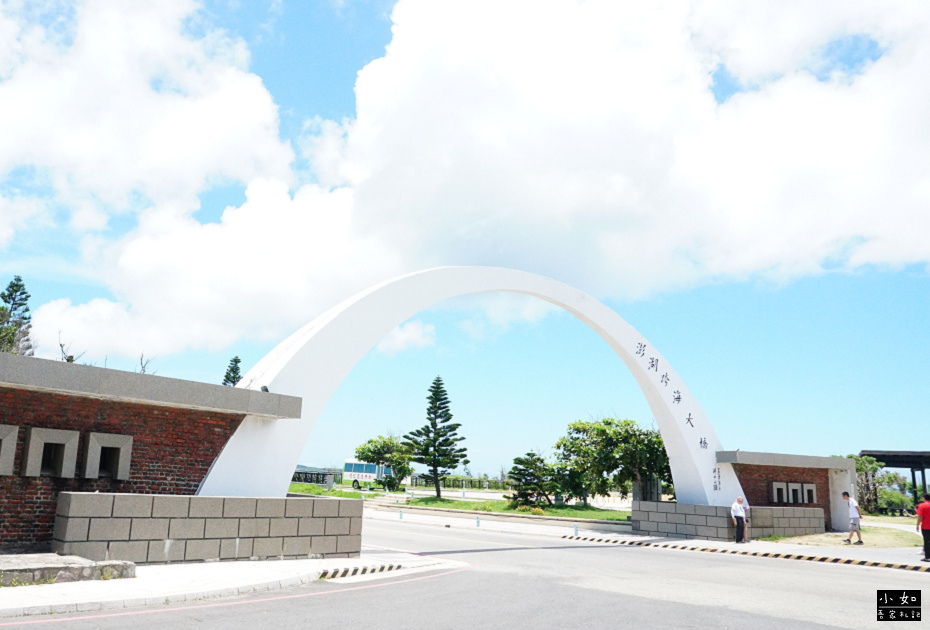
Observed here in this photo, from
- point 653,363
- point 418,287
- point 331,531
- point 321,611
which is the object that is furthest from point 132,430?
point 653,363

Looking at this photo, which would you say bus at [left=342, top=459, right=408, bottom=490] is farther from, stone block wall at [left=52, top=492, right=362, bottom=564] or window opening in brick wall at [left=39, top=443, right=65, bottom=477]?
window opening in brick wall at [left=39, top=443, right=65, bottom=477]

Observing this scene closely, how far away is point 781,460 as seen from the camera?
2094 cm

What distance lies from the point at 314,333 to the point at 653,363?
1061 centimetres

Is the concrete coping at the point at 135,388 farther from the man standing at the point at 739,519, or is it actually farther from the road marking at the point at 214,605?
the man standing at the point at 739,519

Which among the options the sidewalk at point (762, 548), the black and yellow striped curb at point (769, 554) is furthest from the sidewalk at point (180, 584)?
the sidewalk at point (762, 548)

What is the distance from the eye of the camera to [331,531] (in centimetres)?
1201

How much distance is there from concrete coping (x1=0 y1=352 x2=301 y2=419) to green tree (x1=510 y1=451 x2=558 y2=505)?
19.6m

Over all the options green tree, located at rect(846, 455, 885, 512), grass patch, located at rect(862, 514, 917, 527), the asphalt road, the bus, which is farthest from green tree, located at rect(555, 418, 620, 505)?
the bus

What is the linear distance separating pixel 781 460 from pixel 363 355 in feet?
46.1

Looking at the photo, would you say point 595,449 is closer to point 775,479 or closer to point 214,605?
point 775,479

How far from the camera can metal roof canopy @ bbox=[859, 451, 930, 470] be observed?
35.1m

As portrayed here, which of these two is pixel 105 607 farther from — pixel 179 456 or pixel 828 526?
pixel 828 526

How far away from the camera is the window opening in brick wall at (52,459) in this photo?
10078 millimetres

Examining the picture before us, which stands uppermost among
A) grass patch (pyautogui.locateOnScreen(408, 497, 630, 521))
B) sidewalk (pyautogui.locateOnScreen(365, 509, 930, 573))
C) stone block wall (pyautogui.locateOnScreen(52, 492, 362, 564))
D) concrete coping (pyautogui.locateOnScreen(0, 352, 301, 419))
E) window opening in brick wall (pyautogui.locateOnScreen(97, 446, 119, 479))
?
concrete coping (pyautogui.locateOnScreen(0, 352, 301, 419))
